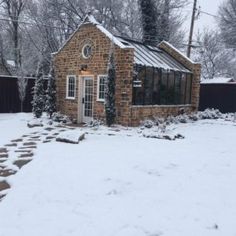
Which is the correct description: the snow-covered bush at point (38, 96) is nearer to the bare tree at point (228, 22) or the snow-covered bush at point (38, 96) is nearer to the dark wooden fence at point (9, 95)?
the dark wooden fence at point (9, 95)

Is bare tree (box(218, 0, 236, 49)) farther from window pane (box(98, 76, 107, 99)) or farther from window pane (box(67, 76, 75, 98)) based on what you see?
window pane (box(98, 76, 107, 99))

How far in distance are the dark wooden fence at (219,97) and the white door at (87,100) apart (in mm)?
8668

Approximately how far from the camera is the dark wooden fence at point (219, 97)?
1873cm

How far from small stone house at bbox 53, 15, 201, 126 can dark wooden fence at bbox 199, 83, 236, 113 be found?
13.9 feet

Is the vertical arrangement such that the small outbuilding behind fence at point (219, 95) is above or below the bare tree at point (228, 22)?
below

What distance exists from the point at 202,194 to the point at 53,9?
60.6 ft

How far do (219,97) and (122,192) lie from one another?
15.6 m

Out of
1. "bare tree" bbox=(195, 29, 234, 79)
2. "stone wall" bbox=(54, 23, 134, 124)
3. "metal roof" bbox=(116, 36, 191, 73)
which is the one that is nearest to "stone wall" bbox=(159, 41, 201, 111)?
"metal roof" bbox=(116, 36, 191, 73)

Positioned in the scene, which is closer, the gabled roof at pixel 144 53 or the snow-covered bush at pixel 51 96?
the gabled roof at pixel 144 53

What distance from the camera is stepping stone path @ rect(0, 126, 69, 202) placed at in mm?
5578

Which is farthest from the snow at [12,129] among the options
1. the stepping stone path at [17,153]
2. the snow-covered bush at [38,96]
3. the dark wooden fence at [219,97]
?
the dark wooden fence at [219,97]

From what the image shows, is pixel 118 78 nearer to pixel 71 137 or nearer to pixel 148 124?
pixel 148 124

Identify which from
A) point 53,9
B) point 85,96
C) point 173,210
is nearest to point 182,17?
point 53,9

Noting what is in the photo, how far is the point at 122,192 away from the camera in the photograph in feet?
15.7
